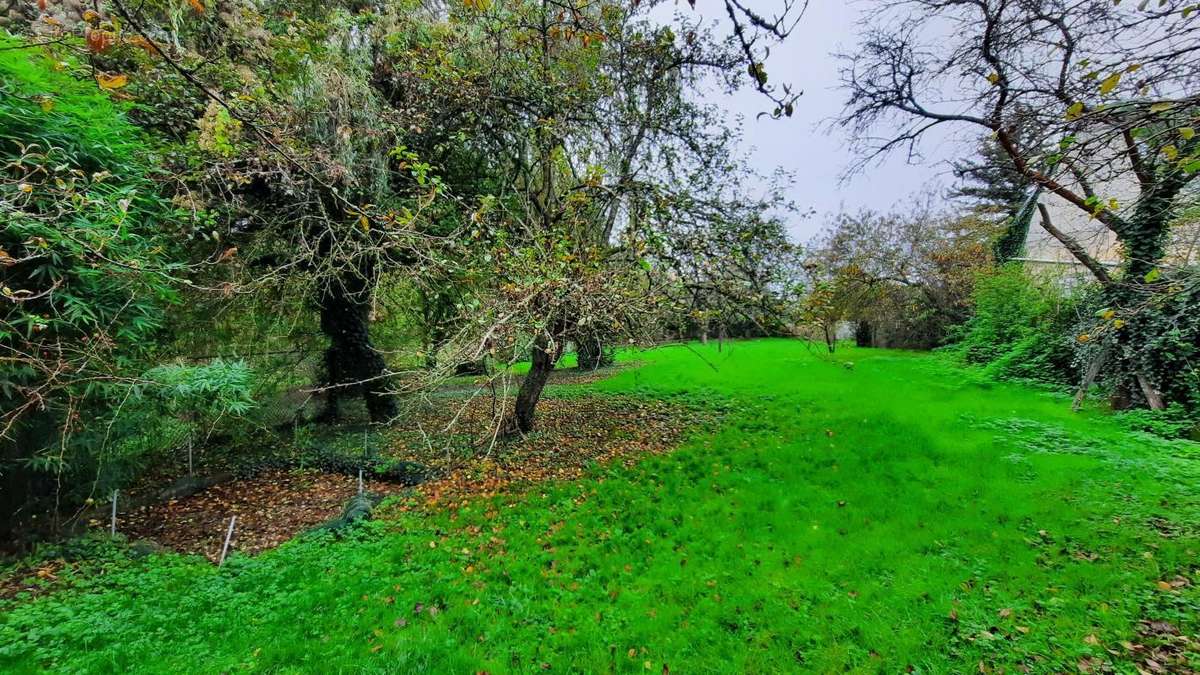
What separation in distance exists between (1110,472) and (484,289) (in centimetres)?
759

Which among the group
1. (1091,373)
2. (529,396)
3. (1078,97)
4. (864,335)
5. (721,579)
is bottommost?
(721,579)

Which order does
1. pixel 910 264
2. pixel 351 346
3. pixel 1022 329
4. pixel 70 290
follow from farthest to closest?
1. pixel 910 264
2. pixel 1022 329
3. pixel 351 346
4. pixel 70 290

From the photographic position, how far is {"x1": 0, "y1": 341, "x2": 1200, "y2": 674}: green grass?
9.63 feet

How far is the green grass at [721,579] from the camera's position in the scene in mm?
2936

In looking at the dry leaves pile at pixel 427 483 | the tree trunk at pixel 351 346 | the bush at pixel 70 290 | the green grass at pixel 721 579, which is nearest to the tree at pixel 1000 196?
the green grass at pixel 721 579

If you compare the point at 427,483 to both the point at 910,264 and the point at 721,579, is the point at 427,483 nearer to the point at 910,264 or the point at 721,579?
the point at 721,579

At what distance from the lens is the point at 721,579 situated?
12.4 ft

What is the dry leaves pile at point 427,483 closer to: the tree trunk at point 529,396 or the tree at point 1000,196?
the tree trunk at point 529,396

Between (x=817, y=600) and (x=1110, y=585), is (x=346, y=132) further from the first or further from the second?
(x=1110, y=585)

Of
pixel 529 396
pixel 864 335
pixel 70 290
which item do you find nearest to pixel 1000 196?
pixel 864 335

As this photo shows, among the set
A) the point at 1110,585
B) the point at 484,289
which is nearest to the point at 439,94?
the point at 484,289

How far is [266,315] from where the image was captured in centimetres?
716

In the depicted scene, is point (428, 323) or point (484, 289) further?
point (428, 323)

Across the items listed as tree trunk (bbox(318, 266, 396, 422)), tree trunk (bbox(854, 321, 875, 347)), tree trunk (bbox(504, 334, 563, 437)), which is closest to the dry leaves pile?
tree trunk (bbox(504, 334, 563, 437))
